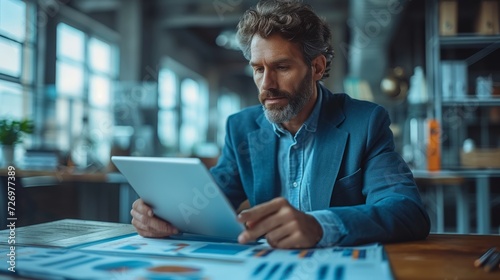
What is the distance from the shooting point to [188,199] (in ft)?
3.14

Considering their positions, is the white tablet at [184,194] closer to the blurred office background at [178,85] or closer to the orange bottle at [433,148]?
the blurred office background at [178,85]

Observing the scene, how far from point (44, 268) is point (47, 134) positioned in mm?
6371

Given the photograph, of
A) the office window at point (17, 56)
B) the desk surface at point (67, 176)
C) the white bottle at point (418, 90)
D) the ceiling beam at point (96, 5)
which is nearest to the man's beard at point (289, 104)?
the desk surface at point (67, 176)

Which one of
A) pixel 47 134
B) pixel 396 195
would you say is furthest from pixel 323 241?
pixel 47 134

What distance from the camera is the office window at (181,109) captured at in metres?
10.9

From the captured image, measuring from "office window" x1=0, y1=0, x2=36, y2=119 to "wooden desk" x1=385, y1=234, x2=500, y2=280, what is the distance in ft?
15.2

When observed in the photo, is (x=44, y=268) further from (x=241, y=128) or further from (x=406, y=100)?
(x=406, y=100)

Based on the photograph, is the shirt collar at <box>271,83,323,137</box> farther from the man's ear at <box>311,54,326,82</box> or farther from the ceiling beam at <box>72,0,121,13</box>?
the ceiling beam at <box>72,0,121,13</box>

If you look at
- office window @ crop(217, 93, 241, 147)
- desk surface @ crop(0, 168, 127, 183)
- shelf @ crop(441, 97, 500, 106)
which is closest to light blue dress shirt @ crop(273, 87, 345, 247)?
desk surface @ crop(0, 168, 127, 183)

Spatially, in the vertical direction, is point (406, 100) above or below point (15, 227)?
above

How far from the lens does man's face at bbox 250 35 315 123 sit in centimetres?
131

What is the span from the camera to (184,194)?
3.10ft

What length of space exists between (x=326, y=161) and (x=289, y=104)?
19 cm

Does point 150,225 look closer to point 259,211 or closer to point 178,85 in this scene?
point 259,211
